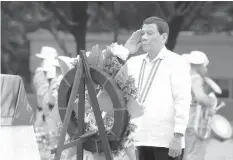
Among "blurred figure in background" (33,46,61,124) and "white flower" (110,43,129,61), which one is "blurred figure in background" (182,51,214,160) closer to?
"blurred figure in background" (33,46,61,124)

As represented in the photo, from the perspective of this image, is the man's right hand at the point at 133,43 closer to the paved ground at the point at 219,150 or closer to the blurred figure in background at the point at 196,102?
the blurred figure in background at the point at 196,102

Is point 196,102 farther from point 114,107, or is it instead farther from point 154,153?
point 114,107

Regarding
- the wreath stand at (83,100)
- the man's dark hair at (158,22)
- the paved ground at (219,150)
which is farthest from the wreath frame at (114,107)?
the paved ground at (219,150)

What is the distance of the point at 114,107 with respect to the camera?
12.8 ft

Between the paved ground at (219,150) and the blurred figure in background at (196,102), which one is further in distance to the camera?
the paved ground at (219,150)

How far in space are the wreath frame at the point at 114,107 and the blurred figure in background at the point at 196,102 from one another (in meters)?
3.36

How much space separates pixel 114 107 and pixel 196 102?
3.67 m

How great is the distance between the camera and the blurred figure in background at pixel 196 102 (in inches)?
291

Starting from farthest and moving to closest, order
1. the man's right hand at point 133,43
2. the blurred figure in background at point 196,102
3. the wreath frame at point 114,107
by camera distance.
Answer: the blurred figure in background at point 196,102
the man's right hand at point 133,43
the wreath frame at point 114,107

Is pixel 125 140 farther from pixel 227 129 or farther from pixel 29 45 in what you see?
pixel 29 45

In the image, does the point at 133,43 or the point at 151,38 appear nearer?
the point at 151,38

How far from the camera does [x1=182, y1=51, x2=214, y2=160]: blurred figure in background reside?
7.39 metres

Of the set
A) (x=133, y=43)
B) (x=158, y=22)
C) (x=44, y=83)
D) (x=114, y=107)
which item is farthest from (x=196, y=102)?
(x=114, y=107)

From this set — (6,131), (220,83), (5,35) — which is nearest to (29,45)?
(5,35)
